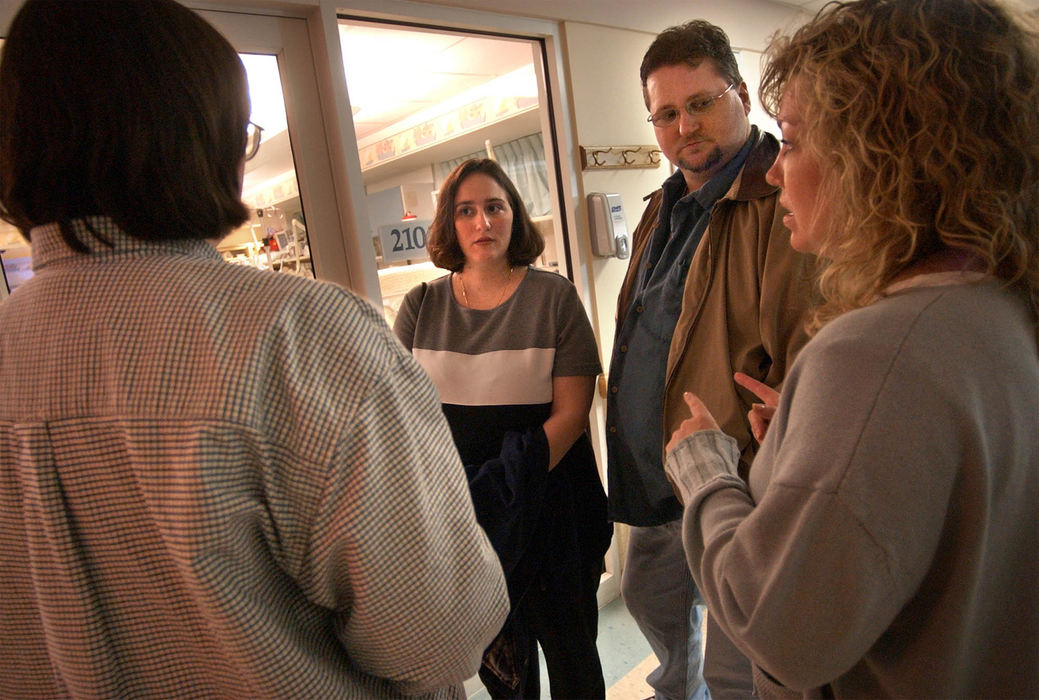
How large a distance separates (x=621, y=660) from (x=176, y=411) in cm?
202

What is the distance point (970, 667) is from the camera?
0.66m

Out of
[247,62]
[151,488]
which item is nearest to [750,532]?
[151,488]

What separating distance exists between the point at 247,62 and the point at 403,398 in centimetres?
143

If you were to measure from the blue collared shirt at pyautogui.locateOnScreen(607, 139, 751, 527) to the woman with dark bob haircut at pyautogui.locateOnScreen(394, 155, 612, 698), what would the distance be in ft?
0.26

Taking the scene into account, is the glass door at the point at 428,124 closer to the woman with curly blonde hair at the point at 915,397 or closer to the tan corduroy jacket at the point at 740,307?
the tan corduroy jacket at the point at 740,307

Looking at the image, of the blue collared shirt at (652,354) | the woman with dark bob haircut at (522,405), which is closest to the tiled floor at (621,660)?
the woman with dark bob haircut at (522,405)

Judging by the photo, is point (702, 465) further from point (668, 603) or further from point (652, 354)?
point (668, 603)

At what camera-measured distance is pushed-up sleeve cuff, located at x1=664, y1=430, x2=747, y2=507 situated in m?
0.84

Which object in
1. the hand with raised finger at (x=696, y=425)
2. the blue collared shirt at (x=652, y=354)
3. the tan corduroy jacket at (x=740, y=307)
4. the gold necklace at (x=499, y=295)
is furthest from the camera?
the gold necklace at (x=499, y=295)

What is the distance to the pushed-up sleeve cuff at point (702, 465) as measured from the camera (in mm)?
835

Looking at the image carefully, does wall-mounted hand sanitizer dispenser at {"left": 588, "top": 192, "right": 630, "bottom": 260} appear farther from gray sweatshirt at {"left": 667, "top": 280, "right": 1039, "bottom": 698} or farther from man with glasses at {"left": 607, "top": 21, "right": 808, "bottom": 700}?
gray sweatshirt at {"left": 667, "top": 280, "right": 1039, "bottom": 698}

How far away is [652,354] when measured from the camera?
4.82ft

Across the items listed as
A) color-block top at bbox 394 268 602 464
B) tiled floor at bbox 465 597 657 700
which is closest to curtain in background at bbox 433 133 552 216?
color-block top at bbox 394 268 602 464

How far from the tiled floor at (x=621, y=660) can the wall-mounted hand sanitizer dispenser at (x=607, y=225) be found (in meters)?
1.40
